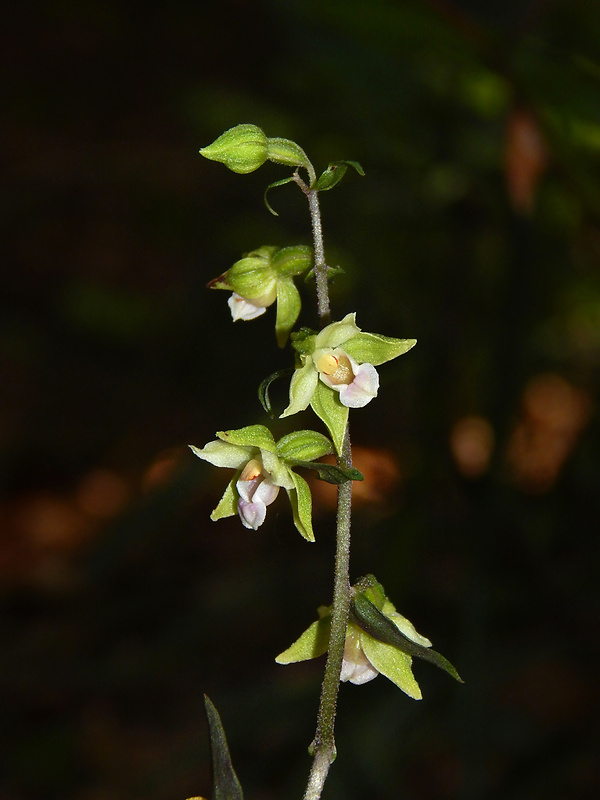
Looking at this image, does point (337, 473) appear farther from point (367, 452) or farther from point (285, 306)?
point (367, 452)

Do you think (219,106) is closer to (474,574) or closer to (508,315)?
(508,315)

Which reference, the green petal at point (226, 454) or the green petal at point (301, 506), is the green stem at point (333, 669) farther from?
the green petal at point (226, 454)

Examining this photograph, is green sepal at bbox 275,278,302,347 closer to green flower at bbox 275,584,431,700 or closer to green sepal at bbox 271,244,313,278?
green sepal at bbox 271,244,313,278

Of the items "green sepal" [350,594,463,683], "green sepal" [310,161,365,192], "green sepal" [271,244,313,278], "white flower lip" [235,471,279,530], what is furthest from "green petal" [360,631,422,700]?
"green sepal" [310,161,365,192]

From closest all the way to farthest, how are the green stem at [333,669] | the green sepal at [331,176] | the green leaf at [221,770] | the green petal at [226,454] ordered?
the green leaf at [221,770] < the green stem at [333,669] < the green sepal at [331,176] < the green petal at [226,454]

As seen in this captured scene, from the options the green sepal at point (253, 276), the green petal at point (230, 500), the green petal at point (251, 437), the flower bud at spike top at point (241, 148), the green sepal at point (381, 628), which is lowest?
the green petal at point (230, 500)

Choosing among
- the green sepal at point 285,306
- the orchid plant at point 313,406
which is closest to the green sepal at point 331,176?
the orchid plant at point 313,406

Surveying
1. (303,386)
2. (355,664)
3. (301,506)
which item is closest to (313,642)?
(355,664)
